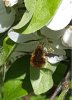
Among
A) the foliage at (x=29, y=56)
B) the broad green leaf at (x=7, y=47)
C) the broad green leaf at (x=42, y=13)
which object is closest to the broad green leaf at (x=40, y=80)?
the foliage at (x=29, y=56)

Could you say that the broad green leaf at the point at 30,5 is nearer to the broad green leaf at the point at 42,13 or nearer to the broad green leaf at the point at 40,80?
the broad green leaf at the point at 42,13

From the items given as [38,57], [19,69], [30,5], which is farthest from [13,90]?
[30,5]

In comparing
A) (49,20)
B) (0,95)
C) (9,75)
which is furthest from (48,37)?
(0,95)

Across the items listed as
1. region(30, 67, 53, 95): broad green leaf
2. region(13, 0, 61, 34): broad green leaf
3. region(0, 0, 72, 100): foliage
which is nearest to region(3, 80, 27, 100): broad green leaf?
region(0, 0, 72, 100): foliage

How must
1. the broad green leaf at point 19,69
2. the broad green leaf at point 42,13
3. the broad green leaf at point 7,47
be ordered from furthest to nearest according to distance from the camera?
the broad green leaf at point 19,69 → the broad green leaf at point 7,47 → the broad green leaf at point 42,13

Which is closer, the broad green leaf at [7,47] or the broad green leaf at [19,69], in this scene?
the broad green leaf at [7,47]

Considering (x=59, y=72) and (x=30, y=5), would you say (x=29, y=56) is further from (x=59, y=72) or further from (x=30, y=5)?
(x=30, y=5)

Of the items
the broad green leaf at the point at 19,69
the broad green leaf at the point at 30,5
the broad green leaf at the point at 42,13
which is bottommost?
the broad green leaf at the point at 19,69

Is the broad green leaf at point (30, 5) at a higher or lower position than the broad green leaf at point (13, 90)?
higher
